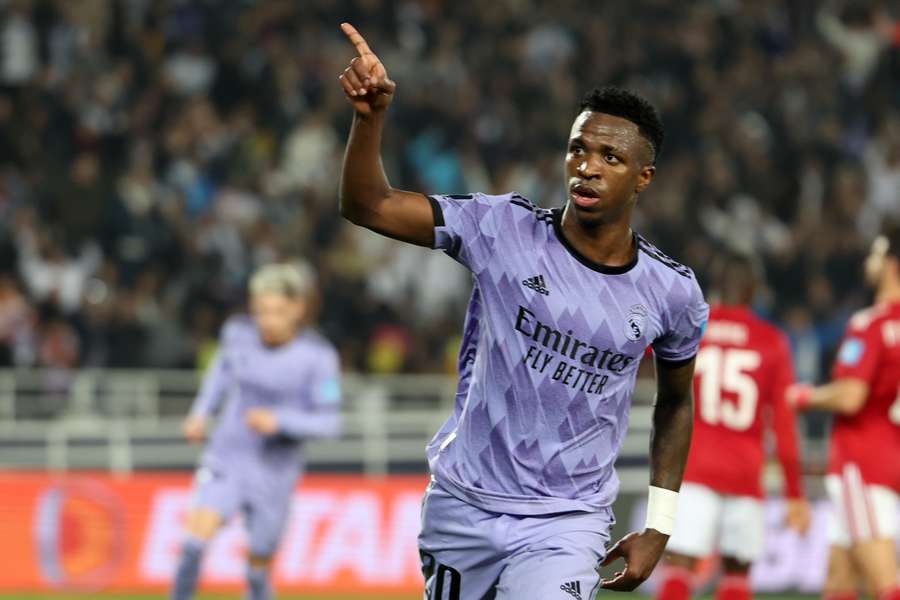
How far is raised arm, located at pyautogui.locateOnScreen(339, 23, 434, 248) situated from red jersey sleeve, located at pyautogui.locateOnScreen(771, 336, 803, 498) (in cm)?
454

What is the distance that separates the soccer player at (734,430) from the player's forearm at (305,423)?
7.32 feet

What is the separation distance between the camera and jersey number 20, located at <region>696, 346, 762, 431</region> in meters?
8.55

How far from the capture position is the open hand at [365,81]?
4035 millimetres

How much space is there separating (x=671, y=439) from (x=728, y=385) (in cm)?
360

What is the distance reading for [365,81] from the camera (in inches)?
160

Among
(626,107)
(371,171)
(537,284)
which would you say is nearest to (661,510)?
(537,284)

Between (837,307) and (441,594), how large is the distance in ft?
40.1

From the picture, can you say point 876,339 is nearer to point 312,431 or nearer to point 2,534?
point 312,431

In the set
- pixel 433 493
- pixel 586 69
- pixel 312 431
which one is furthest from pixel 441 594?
pixel 586 69

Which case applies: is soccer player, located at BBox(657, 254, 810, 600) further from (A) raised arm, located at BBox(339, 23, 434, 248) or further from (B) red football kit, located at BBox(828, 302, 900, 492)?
(A) raised arm, located at BBox(339, 23, 434, 248)

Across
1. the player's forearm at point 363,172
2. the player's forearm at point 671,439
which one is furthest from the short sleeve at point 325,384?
the player's forearm at point 363,172

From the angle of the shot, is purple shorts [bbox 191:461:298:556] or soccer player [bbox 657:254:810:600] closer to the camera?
soccer player [bbox 657:254:810:600]

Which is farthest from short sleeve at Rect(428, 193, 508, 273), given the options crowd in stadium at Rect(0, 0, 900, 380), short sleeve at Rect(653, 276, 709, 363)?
crowd in stadium at Rect(0, 0, 900, 380)

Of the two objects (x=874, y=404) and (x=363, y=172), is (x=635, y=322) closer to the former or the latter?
(x=363, y=172)
